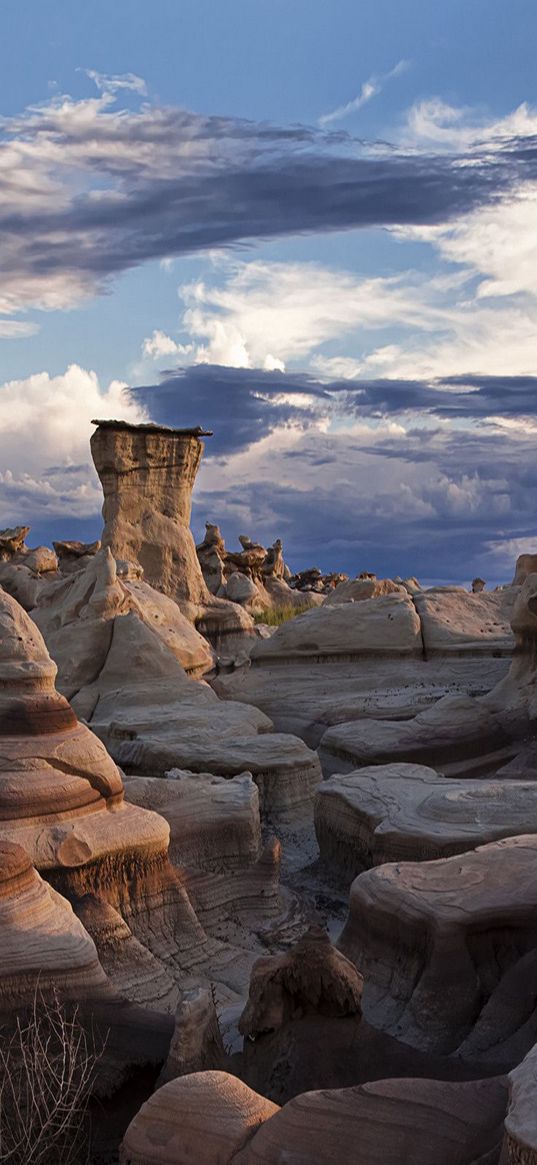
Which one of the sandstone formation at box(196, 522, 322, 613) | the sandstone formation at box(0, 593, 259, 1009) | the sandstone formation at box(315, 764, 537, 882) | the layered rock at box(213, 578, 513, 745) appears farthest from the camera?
the sandstone formation at box(196, 522, 322, 613)

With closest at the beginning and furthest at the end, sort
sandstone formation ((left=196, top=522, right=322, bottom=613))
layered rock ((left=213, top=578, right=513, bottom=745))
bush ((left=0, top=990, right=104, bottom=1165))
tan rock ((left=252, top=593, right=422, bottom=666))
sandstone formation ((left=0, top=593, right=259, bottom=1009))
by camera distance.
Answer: bush ((left=0, top=990, right=104, bottom=1165))
sandstone formation ((left=0, top=593, right=259, bottom=1009))
layered rock ((left=213, top=578, right=513, bottom=745))
tan rock ((left=252, top=593, right=422, bottom=666))
sandstone formation ((left=196, top=522, right=322, bottom=613))

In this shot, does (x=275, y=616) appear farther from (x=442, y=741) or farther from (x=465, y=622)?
(x=442, y=741)

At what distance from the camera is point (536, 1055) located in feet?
11.5

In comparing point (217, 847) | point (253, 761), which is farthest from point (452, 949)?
point (253, 761)

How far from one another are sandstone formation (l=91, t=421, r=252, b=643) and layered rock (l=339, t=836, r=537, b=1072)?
53.5 feet

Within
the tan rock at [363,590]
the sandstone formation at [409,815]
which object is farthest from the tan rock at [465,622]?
the sandstone formation at [409,815]

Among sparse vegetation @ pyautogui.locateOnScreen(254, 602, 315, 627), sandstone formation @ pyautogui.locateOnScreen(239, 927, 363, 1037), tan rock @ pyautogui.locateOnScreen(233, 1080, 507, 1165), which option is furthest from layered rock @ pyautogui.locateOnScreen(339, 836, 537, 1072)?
sparse vegetation @ pyautogui.locateOnScreen(254, 602, 315, 627)

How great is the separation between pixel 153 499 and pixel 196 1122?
20.3m

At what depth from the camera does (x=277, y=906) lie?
8.34m

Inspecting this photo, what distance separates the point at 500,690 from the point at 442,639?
3224 millimetres

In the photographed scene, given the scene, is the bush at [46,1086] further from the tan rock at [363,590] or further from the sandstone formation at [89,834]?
the tan rock at [363,590]

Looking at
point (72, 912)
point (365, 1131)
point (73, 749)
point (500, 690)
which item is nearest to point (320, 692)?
point (500, 690)

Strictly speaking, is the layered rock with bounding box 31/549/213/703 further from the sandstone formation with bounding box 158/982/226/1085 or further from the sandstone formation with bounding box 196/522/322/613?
the sandstone formation with bounding box 196/522/322/613

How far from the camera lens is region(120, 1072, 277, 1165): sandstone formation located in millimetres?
3900
